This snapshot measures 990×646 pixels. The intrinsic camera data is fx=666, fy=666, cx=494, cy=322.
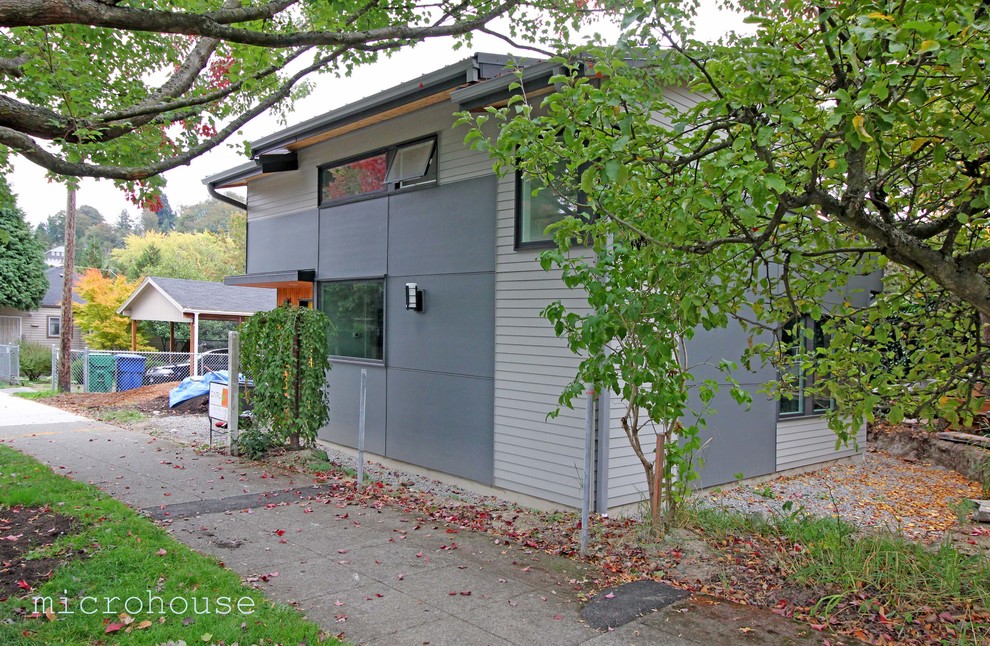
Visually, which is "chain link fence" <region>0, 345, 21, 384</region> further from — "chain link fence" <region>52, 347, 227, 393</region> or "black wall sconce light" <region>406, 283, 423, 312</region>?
"black wall sconce light" <region>406, 283, 423, 312</region>

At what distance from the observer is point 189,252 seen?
47.0 metres

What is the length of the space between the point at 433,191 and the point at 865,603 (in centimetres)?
679

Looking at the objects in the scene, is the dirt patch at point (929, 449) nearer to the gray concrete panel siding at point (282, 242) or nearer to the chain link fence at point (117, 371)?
the gray concrete panel siding at point (282, 242)

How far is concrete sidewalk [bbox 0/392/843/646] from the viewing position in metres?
4.09

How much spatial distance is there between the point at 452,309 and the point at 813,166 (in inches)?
224

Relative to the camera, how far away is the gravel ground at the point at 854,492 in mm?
7738

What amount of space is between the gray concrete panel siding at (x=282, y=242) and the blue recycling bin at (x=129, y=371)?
8.02 m

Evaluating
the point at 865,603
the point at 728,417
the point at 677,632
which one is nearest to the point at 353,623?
the point at 677,632

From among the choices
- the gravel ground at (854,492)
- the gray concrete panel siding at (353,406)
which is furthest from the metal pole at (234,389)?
the gray concrete panel siding at (353,406)

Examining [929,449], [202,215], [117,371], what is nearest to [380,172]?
[929,449]

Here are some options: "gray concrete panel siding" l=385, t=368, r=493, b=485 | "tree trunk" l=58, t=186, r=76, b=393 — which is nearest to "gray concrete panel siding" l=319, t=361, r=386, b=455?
"gray concrete panel siding" l=385, t=368, r=493, b=485

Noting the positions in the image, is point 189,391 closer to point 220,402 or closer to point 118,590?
point 220,402

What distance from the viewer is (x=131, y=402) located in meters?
15.9

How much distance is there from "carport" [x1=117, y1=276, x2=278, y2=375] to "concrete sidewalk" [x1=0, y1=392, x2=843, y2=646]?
12.8 metres
